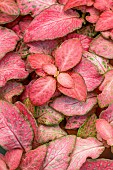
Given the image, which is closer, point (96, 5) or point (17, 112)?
point (17, 112)

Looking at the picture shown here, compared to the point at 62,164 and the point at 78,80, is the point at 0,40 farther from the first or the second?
the point at 62,164

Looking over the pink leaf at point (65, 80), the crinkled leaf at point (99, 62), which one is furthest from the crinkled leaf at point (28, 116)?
the crinkled leaf at point (99, 62)

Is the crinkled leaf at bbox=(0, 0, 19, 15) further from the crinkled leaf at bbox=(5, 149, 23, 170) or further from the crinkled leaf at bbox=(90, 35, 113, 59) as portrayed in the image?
the crinkled leaf at bbox=(5, 149, 23, 170)

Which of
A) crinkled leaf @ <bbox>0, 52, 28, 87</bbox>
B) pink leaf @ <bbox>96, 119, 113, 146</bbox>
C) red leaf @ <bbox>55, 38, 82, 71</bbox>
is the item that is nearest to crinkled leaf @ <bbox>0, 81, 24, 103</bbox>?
crinkled leaf @ <bbox>0, 52, 28, 87</bbox>

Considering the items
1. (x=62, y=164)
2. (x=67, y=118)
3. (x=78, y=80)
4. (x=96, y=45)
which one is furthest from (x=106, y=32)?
(x=62, y=164)

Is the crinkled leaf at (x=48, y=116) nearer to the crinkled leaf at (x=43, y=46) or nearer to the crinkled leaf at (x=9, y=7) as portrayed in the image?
the crinkled leaf at (x=43, y=46)

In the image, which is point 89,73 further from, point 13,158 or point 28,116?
point 13,158
